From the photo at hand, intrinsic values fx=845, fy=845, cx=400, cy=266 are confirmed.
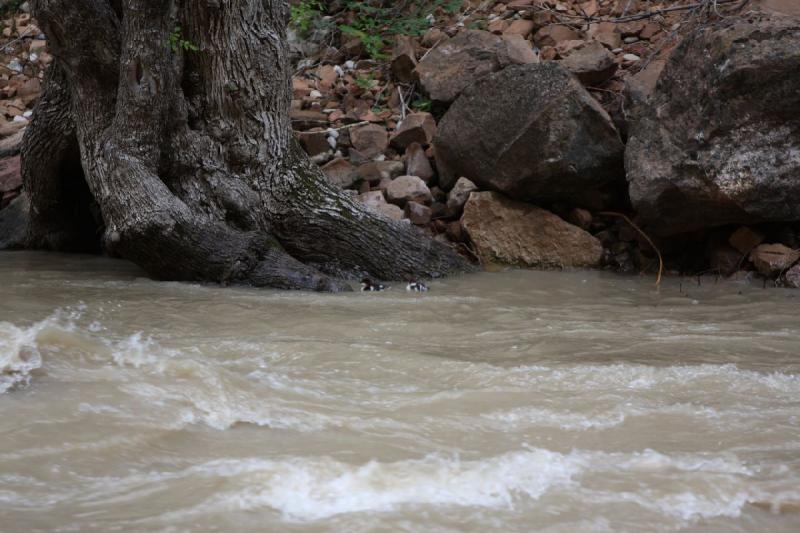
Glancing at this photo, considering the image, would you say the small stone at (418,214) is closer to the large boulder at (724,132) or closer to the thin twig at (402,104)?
the thin twig at (402,104)

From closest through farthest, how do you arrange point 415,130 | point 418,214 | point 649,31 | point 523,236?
point 523,236, point 418,214, point 415,130, point 649,31

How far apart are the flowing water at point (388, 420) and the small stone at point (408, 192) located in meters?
2.87

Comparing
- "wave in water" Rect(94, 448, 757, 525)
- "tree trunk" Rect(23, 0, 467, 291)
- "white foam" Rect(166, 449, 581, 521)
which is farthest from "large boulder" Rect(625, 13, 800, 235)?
"white foam" Rect(166, 449, 581, 521)

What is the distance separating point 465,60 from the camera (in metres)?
8.34

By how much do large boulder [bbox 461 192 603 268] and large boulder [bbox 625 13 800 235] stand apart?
673mm

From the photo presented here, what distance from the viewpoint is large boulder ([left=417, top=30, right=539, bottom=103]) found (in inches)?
321

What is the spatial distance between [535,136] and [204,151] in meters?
2.60

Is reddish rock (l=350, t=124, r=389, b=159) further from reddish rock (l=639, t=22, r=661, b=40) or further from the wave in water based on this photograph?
the wave in water

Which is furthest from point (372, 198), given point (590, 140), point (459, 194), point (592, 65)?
point (592, 65)

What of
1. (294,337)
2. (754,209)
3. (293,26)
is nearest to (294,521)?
(294,337)

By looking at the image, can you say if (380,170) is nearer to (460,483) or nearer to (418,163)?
(418,163)

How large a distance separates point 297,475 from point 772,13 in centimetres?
557

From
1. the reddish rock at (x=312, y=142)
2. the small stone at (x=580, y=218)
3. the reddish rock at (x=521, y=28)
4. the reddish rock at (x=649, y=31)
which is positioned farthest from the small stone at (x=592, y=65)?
the reddish rock at (x=312, y=142)

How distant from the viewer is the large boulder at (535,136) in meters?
6.77
